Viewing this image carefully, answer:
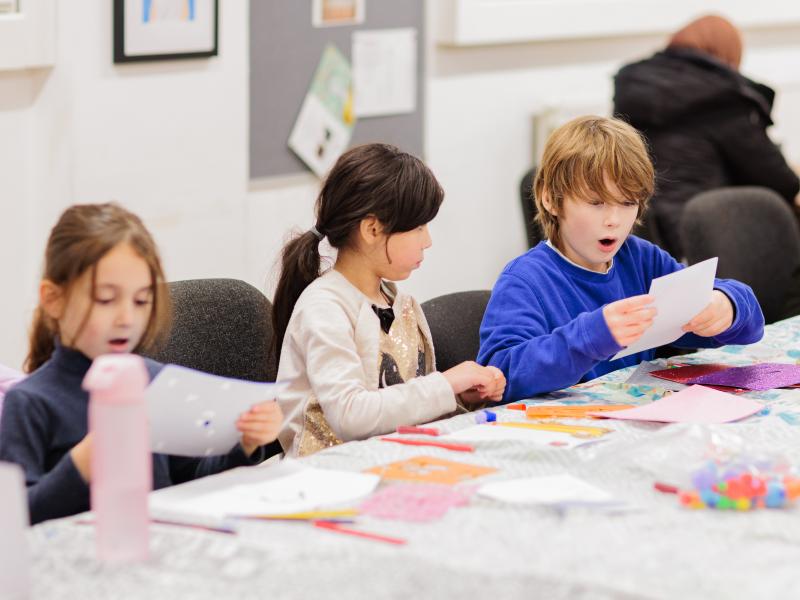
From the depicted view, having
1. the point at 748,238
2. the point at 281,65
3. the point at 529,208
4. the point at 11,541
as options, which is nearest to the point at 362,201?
the point at 11,541

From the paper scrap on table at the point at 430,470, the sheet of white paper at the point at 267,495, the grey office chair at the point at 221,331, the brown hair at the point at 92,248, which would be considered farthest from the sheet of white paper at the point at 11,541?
the grey office chair at the point at 221,331

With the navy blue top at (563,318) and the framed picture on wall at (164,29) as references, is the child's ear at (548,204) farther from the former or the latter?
the framed picture on wall at (164,29)

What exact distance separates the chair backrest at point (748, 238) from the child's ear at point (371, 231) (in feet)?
4.62

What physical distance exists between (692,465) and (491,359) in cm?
61

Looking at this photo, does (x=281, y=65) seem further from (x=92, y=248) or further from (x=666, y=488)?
(x=666, y=488)

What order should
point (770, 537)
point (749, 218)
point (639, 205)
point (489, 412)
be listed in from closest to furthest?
point (770, 537), point (489, 412), point (639, 205), point (749, 218)

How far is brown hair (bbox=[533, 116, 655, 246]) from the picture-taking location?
220cm

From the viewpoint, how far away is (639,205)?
7.50 ft

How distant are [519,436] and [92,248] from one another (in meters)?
0.64

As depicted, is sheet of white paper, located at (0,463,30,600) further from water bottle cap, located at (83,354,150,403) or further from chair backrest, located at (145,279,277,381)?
chair backrest, located at (145,279,277,381)

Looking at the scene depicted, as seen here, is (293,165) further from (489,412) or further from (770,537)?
(770,537)

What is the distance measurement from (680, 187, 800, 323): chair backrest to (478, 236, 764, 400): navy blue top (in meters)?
0.87

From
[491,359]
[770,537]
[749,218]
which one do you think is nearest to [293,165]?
[749,218]

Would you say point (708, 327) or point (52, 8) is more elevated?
point (52, 8)
